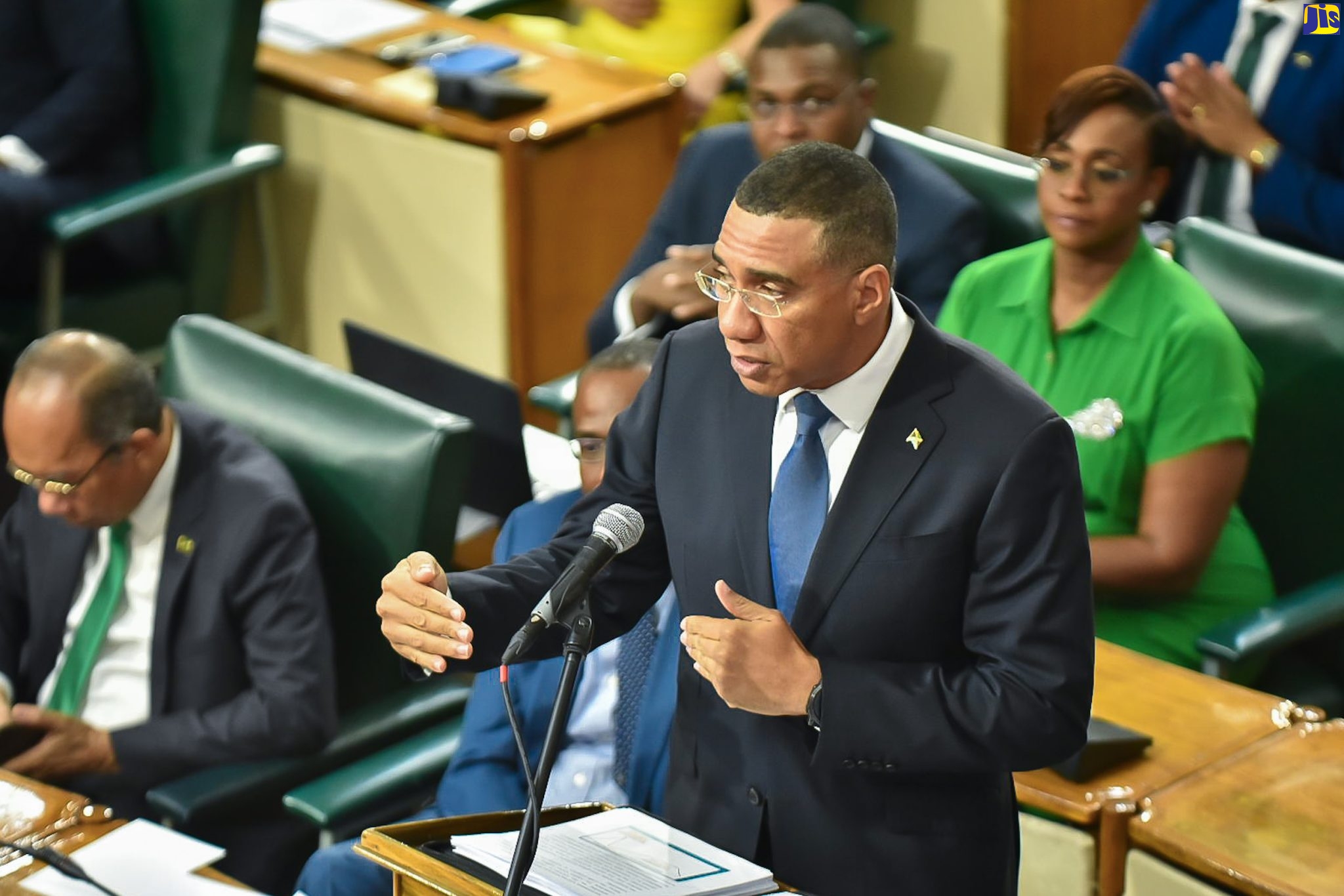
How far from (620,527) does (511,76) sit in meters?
2.97

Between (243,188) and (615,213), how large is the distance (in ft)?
2.99

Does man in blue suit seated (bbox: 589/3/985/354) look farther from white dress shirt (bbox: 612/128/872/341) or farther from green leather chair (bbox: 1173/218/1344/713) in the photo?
green leather chair (bbox: 1173/218/1344/713)

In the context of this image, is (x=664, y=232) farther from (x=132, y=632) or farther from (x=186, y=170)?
(x=132, y=632)

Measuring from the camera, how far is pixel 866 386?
173cm

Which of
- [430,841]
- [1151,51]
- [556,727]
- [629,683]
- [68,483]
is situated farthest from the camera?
[1151,51]

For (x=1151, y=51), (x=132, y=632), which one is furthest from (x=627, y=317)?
(x=1151, y=51)

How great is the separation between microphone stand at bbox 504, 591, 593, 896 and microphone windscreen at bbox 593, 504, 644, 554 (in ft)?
0.21

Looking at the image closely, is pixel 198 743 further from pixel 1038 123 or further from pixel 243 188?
pixel 1038 123

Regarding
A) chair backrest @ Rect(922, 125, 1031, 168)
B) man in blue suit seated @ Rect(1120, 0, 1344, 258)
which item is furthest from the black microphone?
man in blue suit seated @ Rect(1120, 0, 1344, 258)

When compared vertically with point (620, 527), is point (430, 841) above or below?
below

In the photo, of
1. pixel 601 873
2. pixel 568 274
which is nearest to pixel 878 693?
pixel 601 873

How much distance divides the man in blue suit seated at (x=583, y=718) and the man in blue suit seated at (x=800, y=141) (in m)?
0.54

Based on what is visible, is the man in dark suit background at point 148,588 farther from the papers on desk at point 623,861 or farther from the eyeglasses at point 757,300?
the eyeglasses at point 757,300

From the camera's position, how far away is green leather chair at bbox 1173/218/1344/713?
2.84 meters
